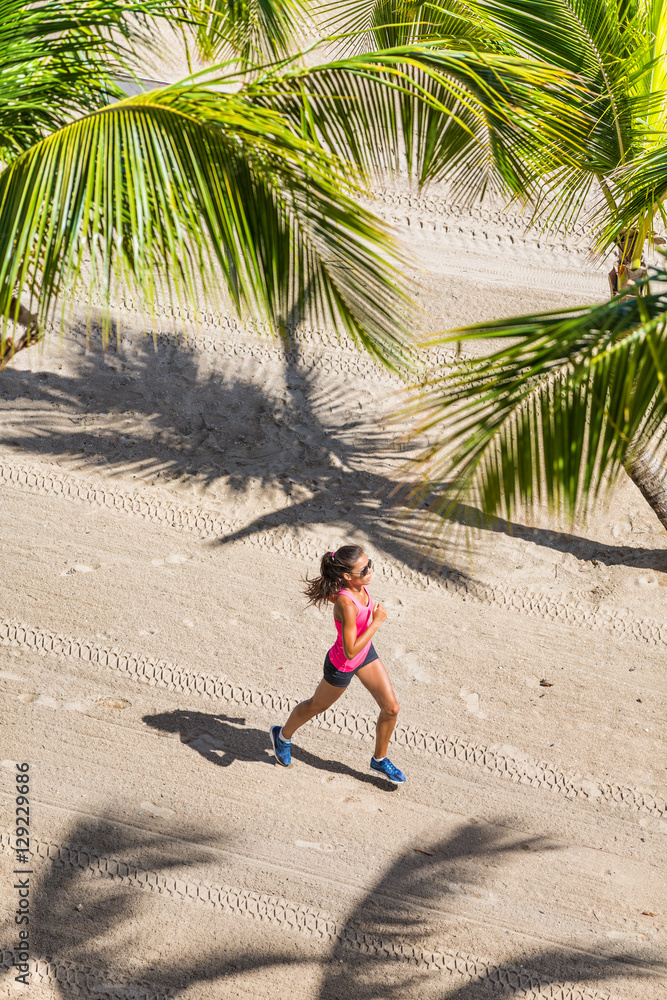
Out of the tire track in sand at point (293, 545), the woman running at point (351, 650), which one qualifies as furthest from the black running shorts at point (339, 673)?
the tire track in sand at point (293, 545)

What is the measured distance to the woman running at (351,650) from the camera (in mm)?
3533

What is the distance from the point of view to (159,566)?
485cm

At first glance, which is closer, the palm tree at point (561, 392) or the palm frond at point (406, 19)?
the palm tree at point (561, 392)

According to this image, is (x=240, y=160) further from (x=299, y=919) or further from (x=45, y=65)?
(x=299, y=919)

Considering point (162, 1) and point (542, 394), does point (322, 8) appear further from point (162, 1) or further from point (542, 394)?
point (542, 394)

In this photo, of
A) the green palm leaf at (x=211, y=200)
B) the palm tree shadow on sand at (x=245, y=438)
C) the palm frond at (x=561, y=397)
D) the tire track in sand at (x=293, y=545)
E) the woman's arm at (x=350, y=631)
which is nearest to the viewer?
the palm frond at (x=561, y=397)

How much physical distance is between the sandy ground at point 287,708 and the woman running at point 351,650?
13.8 inches

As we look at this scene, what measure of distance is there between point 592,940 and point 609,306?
9.97 ft

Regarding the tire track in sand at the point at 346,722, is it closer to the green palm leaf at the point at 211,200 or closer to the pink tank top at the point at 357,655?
the pink tank top at the point at 357,655

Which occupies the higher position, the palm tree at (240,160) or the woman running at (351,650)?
the palm tree at (240,160)

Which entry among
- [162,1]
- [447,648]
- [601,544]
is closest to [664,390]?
[162,1]

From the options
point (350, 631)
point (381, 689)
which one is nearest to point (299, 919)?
point (381, 689)

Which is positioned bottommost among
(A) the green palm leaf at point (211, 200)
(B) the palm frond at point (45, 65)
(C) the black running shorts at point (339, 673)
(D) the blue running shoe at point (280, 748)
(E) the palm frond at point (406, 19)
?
(D) the blue running shoe at point (280, 748)

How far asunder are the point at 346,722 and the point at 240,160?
300cm
